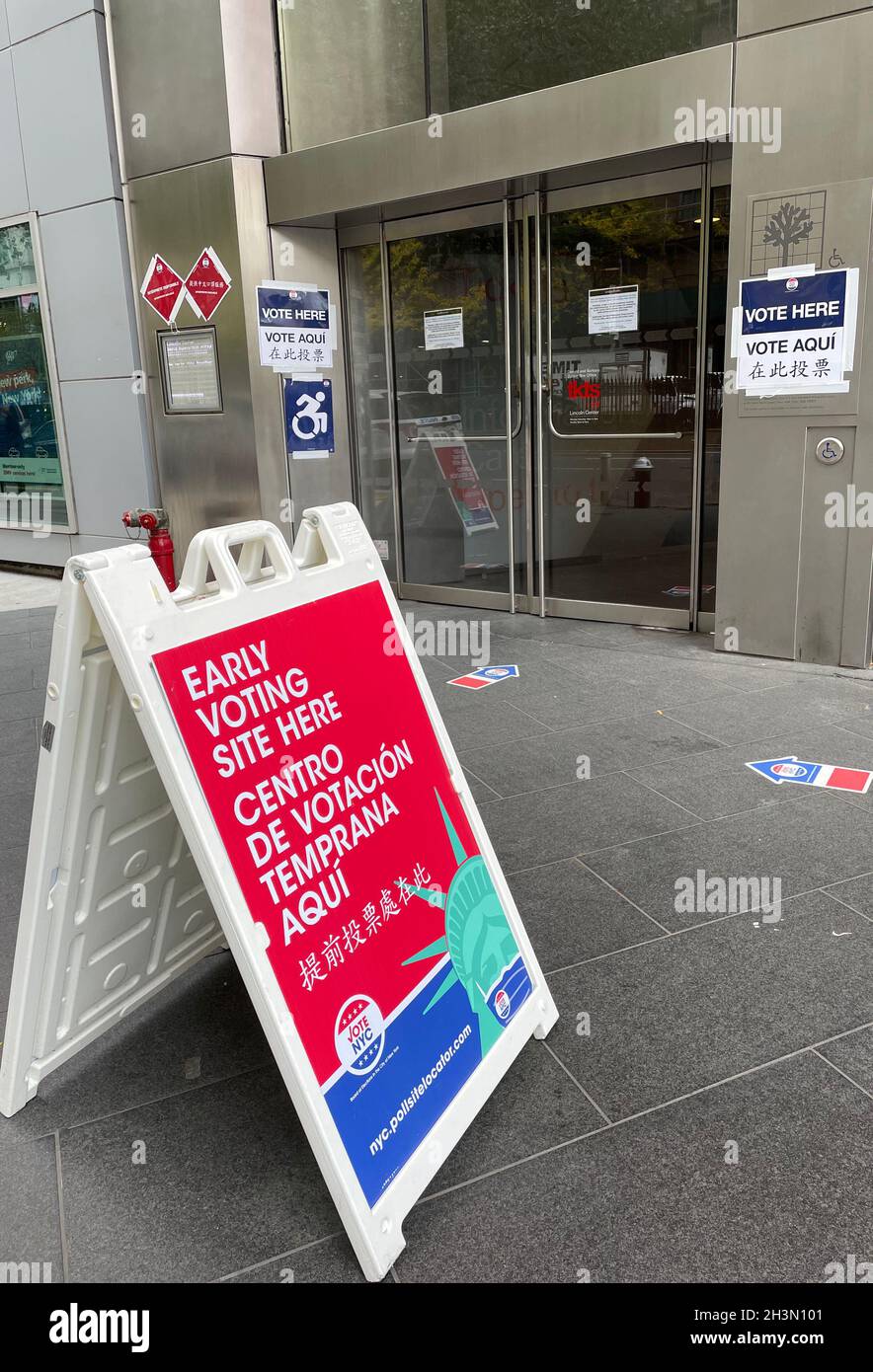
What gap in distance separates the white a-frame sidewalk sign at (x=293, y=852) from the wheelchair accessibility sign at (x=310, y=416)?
523 centimetres

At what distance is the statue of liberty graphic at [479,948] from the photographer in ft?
8.00

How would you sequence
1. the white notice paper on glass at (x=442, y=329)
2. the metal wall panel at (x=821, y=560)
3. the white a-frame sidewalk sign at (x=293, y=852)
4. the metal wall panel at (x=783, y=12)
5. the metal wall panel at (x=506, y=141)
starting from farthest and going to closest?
the white notice paper on glass at (x=442, y=329)
the metal wall panel at (x=506, y=141)
the metal wall panel at (x=821, y=560)
the metal wall panel at (x=783, y=12)
the white a-frame sidewalk sign at (x=293, y=852)

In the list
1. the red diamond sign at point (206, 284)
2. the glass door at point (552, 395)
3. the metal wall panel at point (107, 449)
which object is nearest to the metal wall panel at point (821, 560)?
the glass door at point (552, 395)

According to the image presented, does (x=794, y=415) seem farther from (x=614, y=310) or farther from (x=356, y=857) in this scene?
(x=356, y=857)

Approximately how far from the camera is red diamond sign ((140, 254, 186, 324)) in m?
8.24

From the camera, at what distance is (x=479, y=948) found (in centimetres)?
253

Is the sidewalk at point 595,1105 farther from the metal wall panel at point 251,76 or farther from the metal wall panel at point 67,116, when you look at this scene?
the metal wall panel at point 67,116

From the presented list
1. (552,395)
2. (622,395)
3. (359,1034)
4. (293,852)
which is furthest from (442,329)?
(359,1034)

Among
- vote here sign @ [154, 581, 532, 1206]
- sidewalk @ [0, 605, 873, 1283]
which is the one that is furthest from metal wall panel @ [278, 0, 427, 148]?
vote here sign @ [154, 581, 532, 1206]

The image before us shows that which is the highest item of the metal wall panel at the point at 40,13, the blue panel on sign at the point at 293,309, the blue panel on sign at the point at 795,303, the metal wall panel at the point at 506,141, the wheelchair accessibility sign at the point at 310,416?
the metal wall panel at the point at 40,13

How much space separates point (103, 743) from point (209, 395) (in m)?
6.48

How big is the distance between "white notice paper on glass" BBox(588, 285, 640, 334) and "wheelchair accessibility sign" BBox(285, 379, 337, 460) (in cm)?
207

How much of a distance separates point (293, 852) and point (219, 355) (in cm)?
676

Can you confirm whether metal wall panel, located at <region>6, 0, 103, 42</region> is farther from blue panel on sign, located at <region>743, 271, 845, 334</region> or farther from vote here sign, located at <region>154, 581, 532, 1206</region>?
vote here sign, located at <region>154, 581, 532, 1206</region>
